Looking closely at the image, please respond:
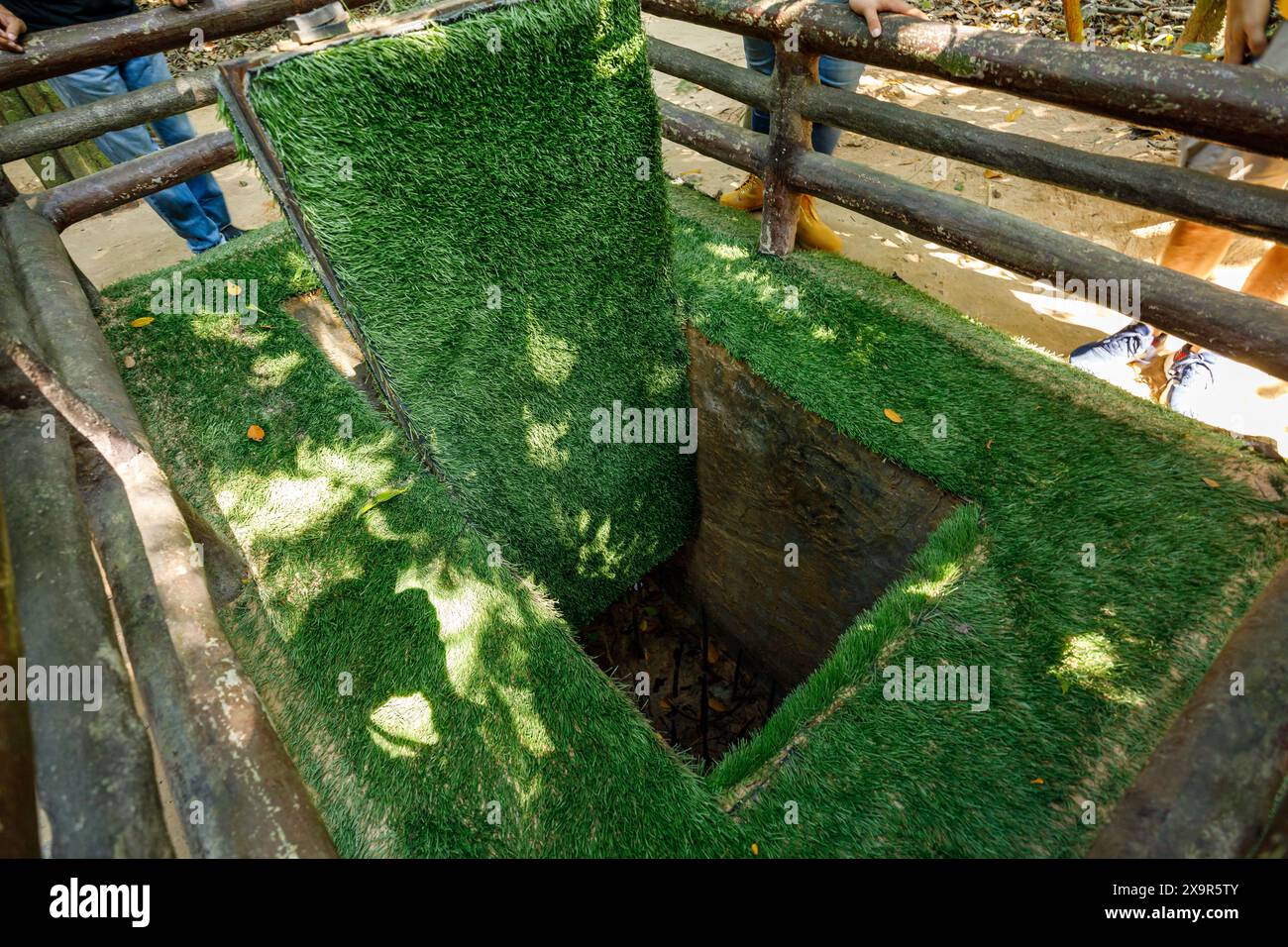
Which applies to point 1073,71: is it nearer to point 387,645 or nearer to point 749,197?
point 749,197

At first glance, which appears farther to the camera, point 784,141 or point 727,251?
point 727,251

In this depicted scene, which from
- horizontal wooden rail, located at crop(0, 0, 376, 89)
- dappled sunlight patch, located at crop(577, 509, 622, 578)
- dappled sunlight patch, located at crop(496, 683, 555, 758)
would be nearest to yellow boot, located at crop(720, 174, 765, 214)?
dappled sunlight patch, located at crop(577, 509, 622, 578)

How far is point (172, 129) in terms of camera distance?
4.68 metres

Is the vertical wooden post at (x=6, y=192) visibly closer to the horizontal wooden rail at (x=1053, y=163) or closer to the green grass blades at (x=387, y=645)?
the green grass blades at (x=387, y=645)

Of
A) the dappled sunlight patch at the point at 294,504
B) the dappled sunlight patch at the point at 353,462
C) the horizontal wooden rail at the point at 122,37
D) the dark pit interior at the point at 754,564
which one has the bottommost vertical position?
the dark pit interior at the point at 754,564

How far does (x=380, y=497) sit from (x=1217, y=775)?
289cm

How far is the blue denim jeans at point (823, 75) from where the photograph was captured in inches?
155

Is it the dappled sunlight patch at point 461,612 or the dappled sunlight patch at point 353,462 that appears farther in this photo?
the dappled sunlight patch at point 353,462

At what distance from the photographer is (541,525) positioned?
348 cm

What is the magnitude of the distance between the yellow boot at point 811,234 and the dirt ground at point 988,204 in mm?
1175

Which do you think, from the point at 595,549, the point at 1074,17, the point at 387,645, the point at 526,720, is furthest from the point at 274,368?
the point at 1074,17

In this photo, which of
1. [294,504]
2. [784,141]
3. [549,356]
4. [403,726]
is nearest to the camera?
[403,726]

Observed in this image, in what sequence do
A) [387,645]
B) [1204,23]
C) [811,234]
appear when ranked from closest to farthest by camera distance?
[387,645], [811,234], [1204,23]

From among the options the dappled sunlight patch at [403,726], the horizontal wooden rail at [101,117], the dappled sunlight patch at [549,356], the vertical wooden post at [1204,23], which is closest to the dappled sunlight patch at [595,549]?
the dappled sunlight patch at [549,356]
